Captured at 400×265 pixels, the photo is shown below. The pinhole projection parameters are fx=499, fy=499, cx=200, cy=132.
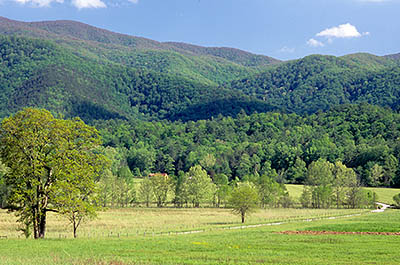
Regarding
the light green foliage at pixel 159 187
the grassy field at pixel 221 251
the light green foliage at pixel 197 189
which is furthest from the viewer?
the light green foliage at pixel 159 187

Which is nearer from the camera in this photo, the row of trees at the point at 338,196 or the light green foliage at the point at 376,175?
the row of trees at the point at 338,196

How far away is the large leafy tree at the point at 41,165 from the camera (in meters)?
38.6

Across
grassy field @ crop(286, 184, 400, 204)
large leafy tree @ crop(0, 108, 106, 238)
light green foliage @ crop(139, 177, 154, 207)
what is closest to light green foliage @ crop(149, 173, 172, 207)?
light green foliage @ crop(139, 177, 154, 207)

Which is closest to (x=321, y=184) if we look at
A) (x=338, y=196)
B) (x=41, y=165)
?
(x=338, y=196)

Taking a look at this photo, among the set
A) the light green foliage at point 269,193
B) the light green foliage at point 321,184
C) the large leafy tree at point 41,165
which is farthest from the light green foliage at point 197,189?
the large leafy tree at point 41,165

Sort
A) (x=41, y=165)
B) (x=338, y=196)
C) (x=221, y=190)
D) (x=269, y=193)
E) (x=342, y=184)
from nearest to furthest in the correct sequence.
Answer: (x=41, y=165)
(x=269, y=193)
(x=338, y=196)
(x=221, y=190)
(x=342, y=184)

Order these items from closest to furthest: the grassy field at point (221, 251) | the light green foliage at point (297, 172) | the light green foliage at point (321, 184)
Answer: the grassy field at point (221, 251) → the light green foliage at point (321, 184) → the light green foliage at point (297, 172)

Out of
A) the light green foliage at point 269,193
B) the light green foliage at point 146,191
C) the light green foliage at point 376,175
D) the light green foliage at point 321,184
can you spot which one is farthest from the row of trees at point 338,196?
the light green foliage at point 146,191

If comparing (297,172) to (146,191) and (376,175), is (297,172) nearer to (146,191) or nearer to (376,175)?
(376,175)

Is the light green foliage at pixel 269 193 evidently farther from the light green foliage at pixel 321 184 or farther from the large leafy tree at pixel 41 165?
the large leafy tree at pixel 41 165

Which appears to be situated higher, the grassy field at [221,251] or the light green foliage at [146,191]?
the grassy field at [221,251]

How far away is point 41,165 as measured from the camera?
38625 mm


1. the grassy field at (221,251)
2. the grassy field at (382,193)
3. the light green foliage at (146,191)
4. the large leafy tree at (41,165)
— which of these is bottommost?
the grassy field at (382,193)

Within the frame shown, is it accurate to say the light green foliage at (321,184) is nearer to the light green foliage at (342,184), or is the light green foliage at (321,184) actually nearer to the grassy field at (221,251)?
the light green foliage at (342,184)
